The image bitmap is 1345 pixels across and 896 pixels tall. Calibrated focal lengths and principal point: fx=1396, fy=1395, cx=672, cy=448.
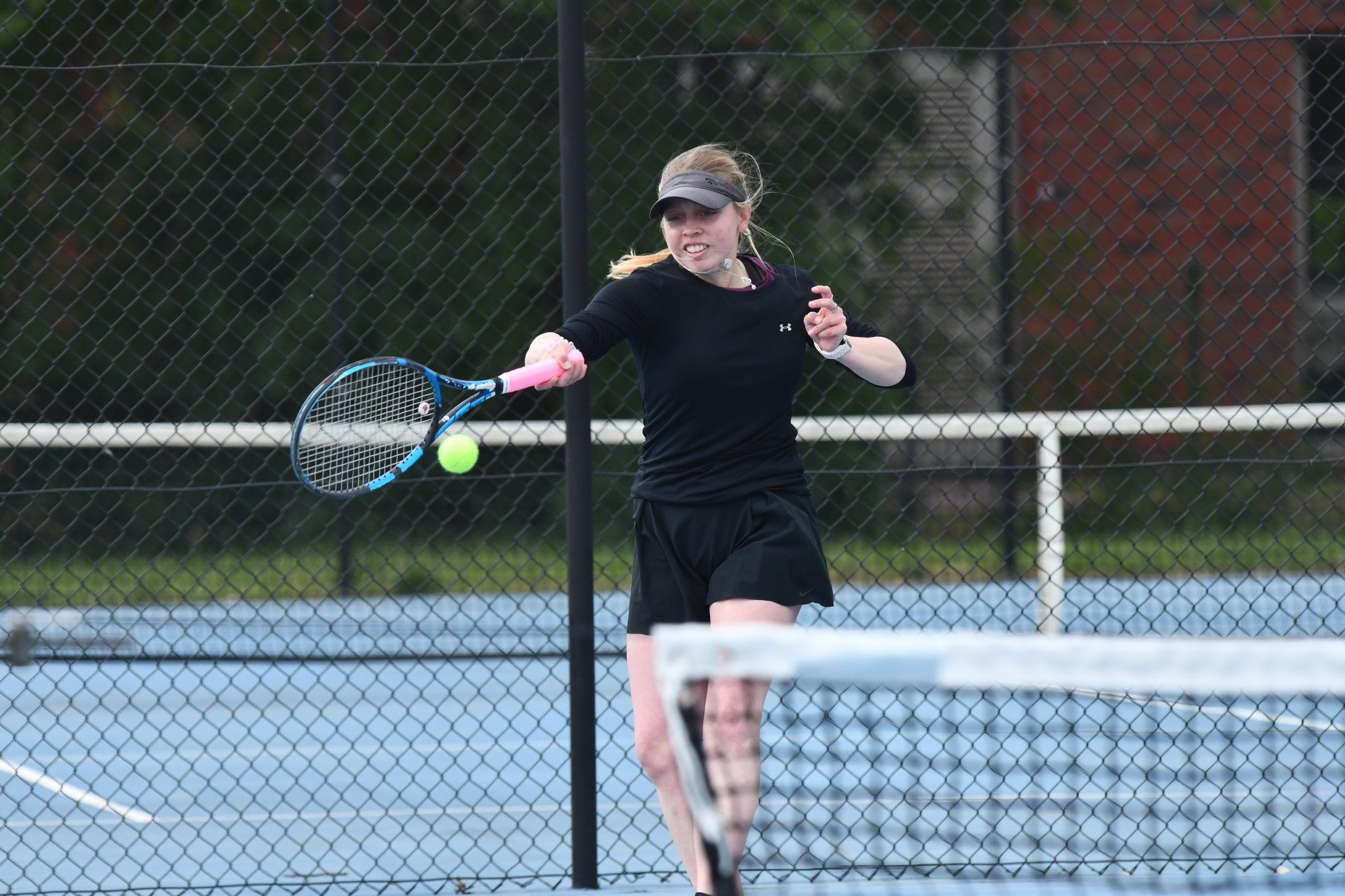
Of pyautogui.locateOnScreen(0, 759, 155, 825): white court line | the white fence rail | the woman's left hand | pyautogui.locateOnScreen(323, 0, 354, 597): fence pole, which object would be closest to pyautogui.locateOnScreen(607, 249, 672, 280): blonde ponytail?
the woman's left hand

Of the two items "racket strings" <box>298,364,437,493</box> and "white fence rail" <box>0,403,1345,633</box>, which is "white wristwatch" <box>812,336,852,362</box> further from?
"white fence rail" <box>0,403,1345,633</box>

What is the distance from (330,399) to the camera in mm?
2750

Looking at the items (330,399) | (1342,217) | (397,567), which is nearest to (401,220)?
(397,567)

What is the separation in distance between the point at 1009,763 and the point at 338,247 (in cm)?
364

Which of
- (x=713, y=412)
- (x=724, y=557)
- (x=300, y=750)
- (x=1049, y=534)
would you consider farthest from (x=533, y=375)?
(x=1049, y=534)

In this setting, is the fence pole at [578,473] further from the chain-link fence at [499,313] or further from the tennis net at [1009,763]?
the chain-link fence at [499,313]

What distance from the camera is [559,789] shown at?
4340mm

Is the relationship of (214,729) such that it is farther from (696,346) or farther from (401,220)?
(696,346)

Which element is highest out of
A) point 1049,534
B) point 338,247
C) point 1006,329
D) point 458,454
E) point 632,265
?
point 338,247

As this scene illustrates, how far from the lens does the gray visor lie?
241 centimetres

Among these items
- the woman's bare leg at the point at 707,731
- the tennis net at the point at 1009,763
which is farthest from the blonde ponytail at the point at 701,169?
the tennis net at the point at 1009,763

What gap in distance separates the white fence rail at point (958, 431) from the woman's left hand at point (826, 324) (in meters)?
1.87

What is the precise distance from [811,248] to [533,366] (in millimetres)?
4729

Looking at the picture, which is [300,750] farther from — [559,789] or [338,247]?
[338,247]
